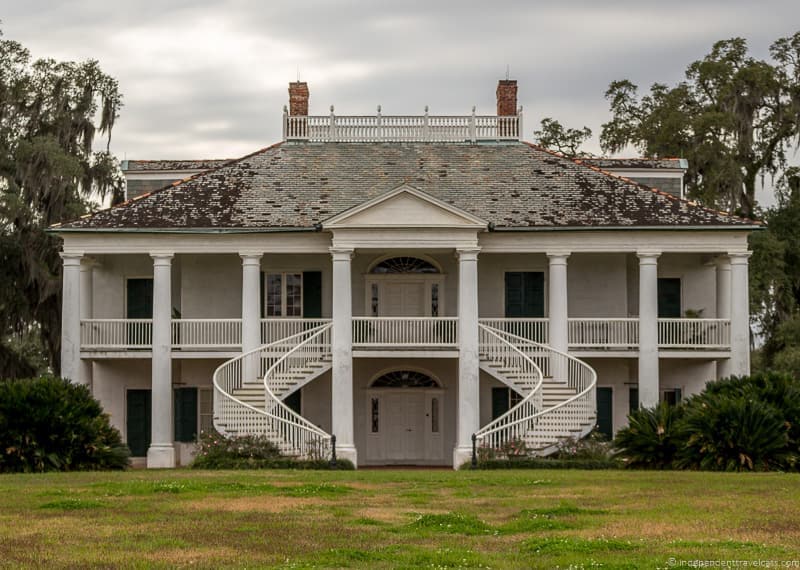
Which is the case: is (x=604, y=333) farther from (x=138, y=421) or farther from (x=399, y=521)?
(x=399, y=521)

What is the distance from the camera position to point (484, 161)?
129 ft

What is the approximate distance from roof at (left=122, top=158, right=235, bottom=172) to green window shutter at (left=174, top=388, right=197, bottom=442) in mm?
7650

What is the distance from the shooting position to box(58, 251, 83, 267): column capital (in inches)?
1410

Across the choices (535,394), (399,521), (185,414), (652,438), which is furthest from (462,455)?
(399,521)

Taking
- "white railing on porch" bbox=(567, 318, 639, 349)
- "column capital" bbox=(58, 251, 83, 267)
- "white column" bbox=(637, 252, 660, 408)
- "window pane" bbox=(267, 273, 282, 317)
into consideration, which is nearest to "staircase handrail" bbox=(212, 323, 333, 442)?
"window pane" bbox=(267, 273, 282, 317)

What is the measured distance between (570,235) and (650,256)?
220 cm

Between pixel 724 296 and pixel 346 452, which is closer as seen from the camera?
pixel 346 452

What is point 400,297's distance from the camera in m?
38.0

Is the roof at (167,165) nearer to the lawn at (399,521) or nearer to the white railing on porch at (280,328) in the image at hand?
the white railing on porch at (280,328)

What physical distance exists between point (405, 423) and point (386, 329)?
3.90m

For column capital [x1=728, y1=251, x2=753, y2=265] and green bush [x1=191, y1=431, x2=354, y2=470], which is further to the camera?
column capital [x1=728, y1=251, x2=753, y2=265]

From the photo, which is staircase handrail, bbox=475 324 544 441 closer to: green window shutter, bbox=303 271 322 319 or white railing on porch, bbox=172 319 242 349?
green window shutter, bbox=303 271 322 319

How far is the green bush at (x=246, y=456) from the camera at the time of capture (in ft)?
100

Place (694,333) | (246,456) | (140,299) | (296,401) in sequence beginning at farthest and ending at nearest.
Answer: (140,299) < (296,401) < (694,333) < (246,456)
